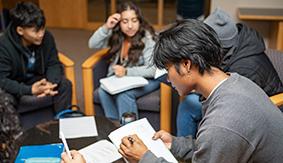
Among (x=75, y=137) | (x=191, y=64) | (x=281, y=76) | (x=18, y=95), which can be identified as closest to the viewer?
(x=191, y=64)

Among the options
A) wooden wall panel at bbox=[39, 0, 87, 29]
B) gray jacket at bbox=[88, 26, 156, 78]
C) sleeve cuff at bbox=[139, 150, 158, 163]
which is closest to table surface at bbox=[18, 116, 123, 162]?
sleeve cuff at bbox=[139, 150, 158, 163]

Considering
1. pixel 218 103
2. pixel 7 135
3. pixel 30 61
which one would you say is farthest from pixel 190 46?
pixel 30 61

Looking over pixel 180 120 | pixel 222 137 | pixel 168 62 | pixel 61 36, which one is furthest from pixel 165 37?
pixel 61 36

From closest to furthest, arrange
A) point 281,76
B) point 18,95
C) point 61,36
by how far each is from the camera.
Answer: point 281,76
point 18,95
point 61,36

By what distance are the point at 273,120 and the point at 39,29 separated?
168 centimetres

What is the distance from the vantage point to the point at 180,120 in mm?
2166

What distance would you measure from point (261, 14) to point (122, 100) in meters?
1.44

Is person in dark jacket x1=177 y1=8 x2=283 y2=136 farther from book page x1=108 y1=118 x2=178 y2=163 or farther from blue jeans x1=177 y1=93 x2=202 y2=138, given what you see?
book page x1=108 y1=118 x2=178 y2=163

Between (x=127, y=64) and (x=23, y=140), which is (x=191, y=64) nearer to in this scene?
(x=23, y=140)

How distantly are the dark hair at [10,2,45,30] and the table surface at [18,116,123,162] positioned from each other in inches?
28.9

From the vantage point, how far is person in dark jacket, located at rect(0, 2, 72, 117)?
Answer: 2260 mm

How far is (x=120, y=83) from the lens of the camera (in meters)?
2.29

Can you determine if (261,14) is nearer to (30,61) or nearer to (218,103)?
(30,61)

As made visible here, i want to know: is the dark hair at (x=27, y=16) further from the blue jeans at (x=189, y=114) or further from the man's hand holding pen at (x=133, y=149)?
the man's hand holding pen at (x=133, y=149)
